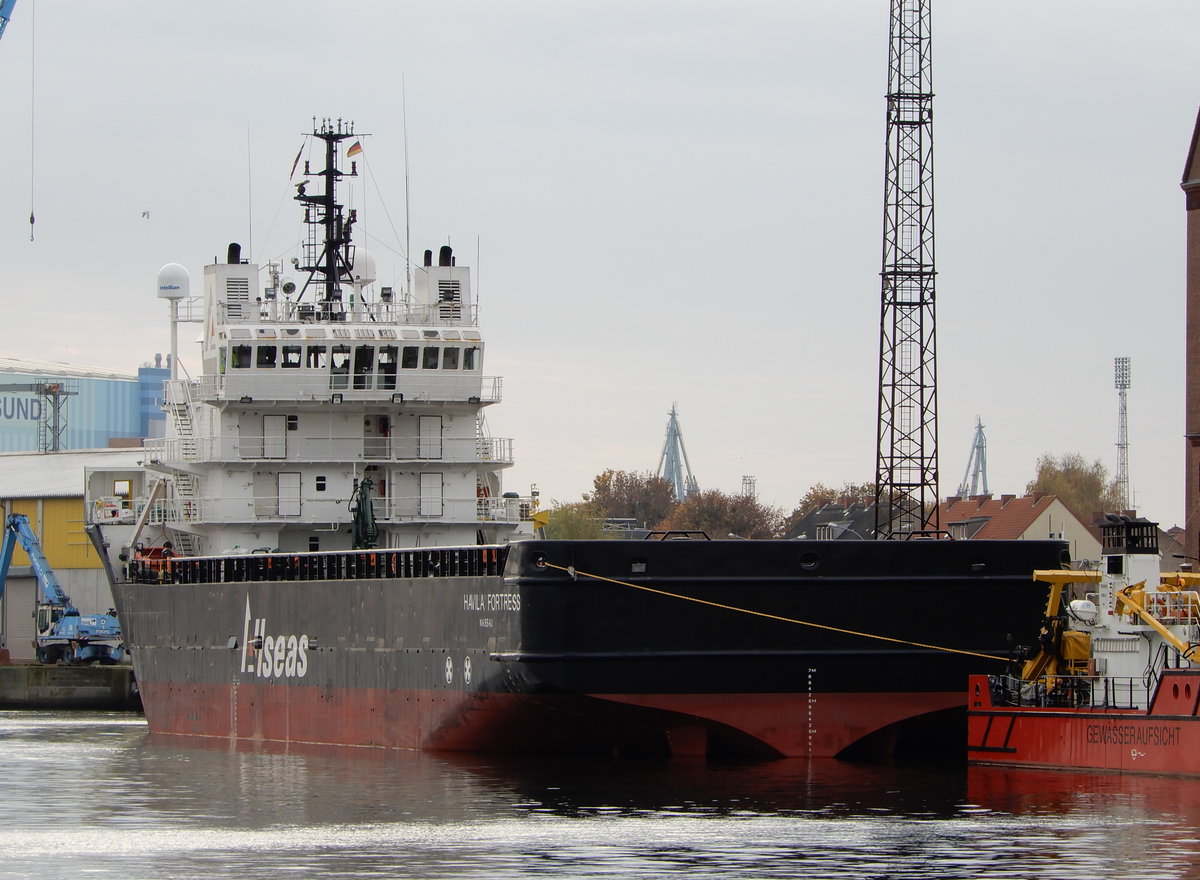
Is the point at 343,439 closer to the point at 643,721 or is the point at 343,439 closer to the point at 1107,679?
the point at 643,721

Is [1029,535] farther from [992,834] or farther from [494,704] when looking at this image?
[992,834]

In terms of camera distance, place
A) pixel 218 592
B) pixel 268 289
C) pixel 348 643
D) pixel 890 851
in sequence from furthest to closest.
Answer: pixel 268 289
pixel 218 592
pixel 348 643
pixel 890 851

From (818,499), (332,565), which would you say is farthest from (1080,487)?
(332,565)

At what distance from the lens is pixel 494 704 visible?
95.6ft

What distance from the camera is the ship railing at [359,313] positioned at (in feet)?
126

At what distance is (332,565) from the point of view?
33250mm

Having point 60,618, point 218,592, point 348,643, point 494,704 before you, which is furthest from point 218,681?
point 60,618

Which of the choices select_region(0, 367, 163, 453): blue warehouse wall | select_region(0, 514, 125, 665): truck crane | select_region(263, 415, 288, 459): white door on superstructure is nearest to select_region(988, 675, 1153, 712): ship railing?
select_region(263, 415, 288, 459): white door on superstructure

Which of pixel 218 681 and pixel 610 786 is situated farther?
pixel 218 681

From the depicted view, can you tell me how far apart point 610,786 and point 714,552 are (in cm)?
349

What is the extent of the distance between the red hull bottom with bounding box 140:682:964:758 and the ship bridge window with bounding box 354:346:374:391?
6382 mm

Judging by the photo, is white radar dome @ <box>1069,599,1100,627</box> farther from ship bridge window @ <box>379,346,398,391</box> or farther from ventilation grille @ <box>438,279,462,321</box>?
ventilation grille @ <box>438,279,462,321</box>

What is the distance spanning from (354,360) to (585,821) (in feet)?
51.4

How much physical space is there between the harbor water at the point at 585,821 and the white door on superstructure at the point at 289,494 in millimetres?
7000
